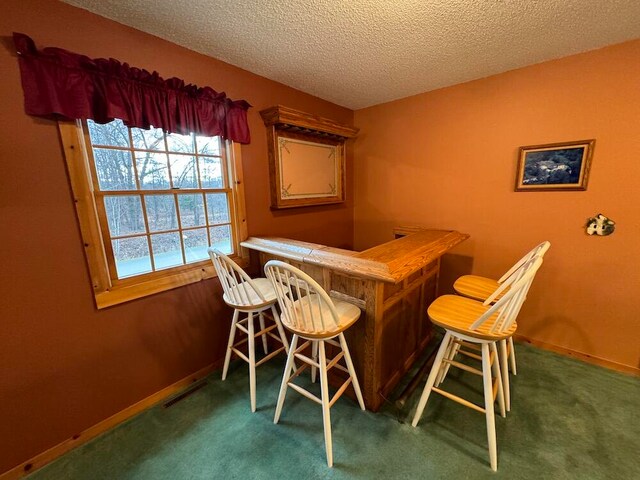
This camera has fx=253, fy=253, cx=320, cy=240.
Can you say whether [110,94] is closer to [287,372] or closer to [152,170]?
[152,170]

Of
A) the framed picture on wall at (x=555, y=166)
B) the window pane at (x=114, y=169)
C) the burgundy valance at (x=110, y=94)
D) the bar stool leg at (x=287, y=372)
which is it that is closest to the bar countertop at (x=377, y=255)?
the bar stool leg at (x=287, y=372)

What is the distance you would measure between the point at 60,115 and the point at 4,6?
0.45 metres

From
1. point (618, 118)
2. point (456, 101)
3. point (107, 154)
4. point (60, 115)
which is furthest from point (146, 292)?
point (618, 118)

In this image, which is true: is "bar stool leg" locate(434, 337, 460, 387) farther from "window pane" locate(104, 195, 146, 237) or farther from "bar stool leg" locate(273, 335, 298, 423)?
"window pane" locate(104, 195, 146, 237)

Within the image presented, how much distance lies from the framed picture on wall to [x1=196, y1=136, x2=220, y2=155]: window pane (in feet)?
8.17

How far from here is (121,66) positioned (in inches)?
54.9

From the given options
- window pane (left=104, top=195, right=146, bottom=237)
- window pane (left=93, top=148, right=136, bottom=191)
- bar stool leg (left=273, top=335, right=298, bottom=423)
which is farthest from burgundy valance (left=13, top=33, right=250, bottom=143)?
bar stool leg (left=273, top=335, right=298, bottom=423)

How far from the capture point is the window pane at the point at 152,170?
63.6 inches

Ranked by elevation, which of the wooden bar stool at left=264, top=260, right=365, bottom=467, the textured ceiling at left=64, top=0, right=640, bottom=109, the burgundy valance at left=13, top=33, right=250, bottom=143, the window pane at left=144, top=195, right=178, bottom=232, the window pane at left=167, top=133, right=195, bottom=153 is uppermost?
A: the textured ceiling at left=64, top=0, right=640, bottom=109

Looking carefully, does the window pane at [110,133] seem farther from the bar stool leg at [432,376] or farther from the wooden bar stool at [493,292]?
the wooden bar stool at [493,292]

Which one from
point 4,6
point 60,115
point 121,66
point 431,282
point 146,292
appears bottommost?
point 431,282

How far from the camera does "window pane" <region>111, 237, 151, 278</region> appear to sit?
1577 mm

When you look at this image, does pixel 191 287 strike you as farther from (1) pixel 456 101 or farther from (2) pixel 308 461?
(1) pixel 456 101

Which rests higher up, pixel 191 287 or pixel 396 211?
pixel 396 211
